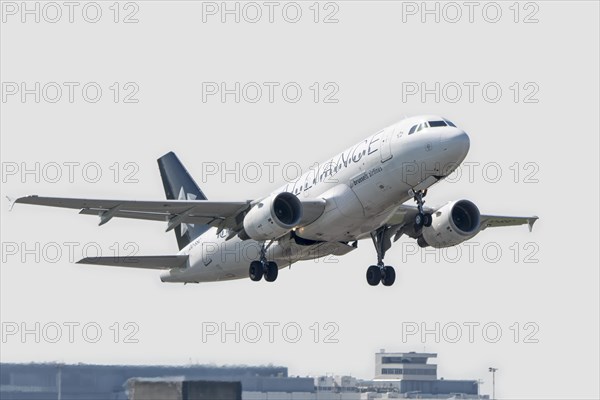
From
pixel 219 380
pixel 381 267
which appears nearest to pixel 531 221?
pixel 381 267

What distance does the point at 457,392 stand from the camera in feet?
347

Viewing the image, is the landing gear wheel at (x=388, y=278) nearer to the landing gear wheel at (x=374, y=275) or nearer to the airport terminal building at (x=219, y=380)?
the landing gear wheel at (x=374, y=275)

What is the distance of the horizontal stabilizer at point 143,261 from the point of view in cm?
5788

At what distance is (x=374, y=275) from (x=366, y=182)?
670 cm

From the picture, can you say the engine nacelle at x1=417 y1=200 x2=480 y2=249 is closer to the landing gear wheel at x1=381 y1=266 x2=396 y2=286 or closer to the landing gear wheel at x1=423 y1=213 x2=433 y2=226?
the landing gear wheel at x1=381 y1=266 x2=396 y2=286

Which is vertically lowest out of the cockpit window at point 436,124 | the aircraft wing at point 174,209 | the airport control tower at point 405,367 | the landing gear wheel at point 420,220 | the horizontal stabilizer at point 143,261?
the airport control tower at point 405,367

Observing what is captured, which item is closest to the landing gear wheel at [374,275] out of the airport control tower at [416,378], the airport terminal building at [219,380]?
the airport terminal building at [219,380]

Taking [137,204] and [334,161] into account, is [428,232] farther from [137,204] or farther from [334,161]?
[137,204]

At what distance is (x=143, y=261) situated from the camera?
5972 centimetres

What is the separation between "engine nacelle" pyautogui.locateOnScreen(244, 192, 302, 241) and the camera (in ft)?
170

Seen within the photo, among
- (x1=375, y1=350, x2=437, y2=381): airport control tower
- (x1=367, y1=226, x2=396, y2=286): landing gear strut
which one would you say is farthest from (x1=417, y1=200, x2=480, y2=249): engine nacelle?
(x1=375, y1=350, x2=437, y2=381): airport control tower

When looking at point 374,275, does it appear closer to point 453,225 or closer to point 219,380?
point 453,225

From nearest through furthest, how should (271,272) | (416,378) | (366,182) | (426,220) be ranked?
(366,182)
(426,220)
(271,272)
(416,378)

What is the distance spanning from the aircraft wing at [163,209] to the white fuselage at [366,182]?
74.3 inches
